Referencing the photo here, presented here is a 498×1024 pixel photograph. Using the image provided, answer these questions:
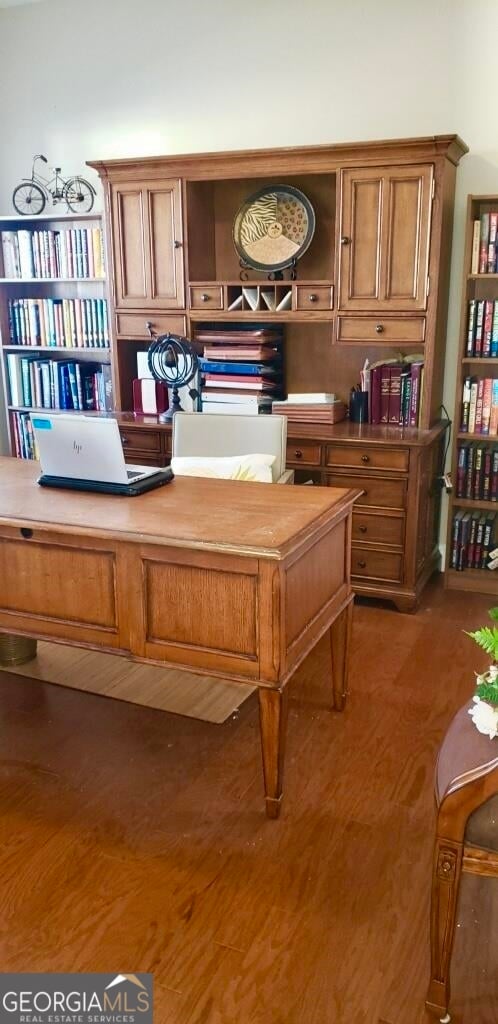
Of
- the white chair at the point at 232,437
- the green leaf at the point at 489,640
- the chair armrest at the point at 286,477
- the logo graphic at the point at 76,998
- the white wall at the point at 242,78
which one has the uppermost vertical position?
the white wall at the point at 242,78

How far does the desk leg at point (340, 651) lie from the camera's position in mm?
2611

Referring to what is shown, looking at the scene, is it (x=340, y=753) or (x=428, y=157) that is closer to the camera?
(x=340, y=753)

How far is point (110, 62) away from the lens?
4215 millimetres

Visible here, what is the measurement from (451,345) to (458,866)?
285 cm

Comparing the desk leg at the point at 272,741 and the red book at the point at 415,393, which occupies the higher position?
the red book at the point at 415,393

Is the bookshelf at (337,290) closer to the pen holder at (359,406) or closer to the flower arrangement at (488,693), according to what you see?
the pen holder at (359,406)

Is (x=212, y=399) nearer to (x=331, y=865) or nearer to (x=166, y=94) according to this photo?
(x=166, y=94)

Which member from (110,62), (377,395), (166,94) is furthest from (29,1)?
(377,395)

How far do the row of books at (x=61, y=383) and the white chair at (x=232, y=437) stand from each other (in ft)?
4.62

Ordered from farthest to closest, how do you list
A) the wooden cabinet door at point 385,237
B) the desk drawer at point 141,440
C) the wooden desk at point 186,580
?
1. the desk drawer at point 141,440
2. the wooden cabinet door at point 385,237
3. the wooden desk at point 186,580

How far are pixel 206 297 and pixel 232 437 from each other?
1011mm

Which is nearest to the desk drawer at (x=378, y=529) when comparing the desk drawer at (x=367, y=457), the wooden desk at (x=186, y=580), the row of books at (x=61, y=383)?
the desk drawer at (x=367, y=457)

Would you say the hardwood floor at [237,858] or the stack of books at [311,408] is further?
the stack of books at [311,408]

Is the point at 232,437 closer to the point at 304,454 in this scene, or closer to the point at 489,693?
the point at 304,454
